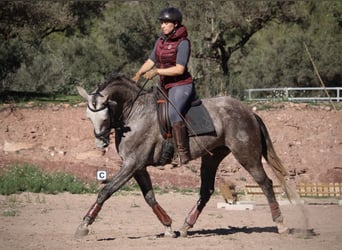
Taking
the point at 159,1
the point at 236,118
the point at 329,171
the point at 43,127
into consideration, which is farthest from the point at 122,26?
the point at 236,118

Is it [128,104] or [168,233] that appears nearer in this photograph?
[128,104]

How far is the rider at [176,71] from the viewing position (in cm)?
1152

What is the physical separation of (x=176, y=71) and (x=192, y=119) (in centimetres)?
84

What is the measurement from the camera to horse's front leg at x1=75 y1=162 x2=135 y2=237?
1128cm

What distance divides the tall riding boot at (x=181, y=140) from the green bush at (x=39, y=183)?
758 centimetres

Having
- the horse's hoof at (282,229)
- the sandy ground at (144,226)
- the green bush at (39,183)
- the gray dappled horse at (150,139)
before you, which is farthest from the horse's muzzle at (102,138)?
the green bush at (39,183)

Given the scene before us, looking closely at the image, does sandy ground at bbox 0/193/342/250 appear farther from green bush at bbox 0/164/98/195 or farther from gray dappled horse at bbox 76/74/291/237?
green bush at bbox 0/164/98/195

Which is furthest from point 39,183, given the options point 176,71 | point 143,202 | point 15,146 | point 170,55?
point 176,71

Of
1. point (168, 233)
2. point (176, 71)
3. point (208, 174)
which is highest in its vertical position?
point (176, 71)

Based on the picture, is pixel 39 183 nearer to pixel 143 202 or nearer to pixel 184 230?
pixel 143 202

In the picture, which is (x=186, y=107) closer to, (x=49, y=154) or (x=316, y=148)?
(x=49, y=154)

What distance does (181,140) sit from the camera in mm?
11633

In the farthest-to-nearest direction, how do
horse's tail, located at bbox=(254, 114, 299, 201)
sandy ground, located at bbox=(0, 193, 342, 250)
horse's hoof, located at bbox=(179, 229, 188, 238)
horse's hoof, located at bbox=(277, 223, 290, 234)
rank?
horse's tail, located at bbox=(254, 114, 299, 201)
horse's hoof, located at bbox=(277, 223, 290, 234)
horse's hoof, located at bbox=(179, 229, 188, 238)
sandy ground, located at bbox=(0, 193, 342, 250)

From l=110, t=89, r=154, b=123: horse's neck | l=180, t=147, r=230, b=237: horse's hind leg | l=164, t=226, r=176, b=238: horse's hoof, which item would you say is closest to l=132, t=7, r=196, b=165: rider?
l=110, t=89, r=154, b=123: horse's neck
